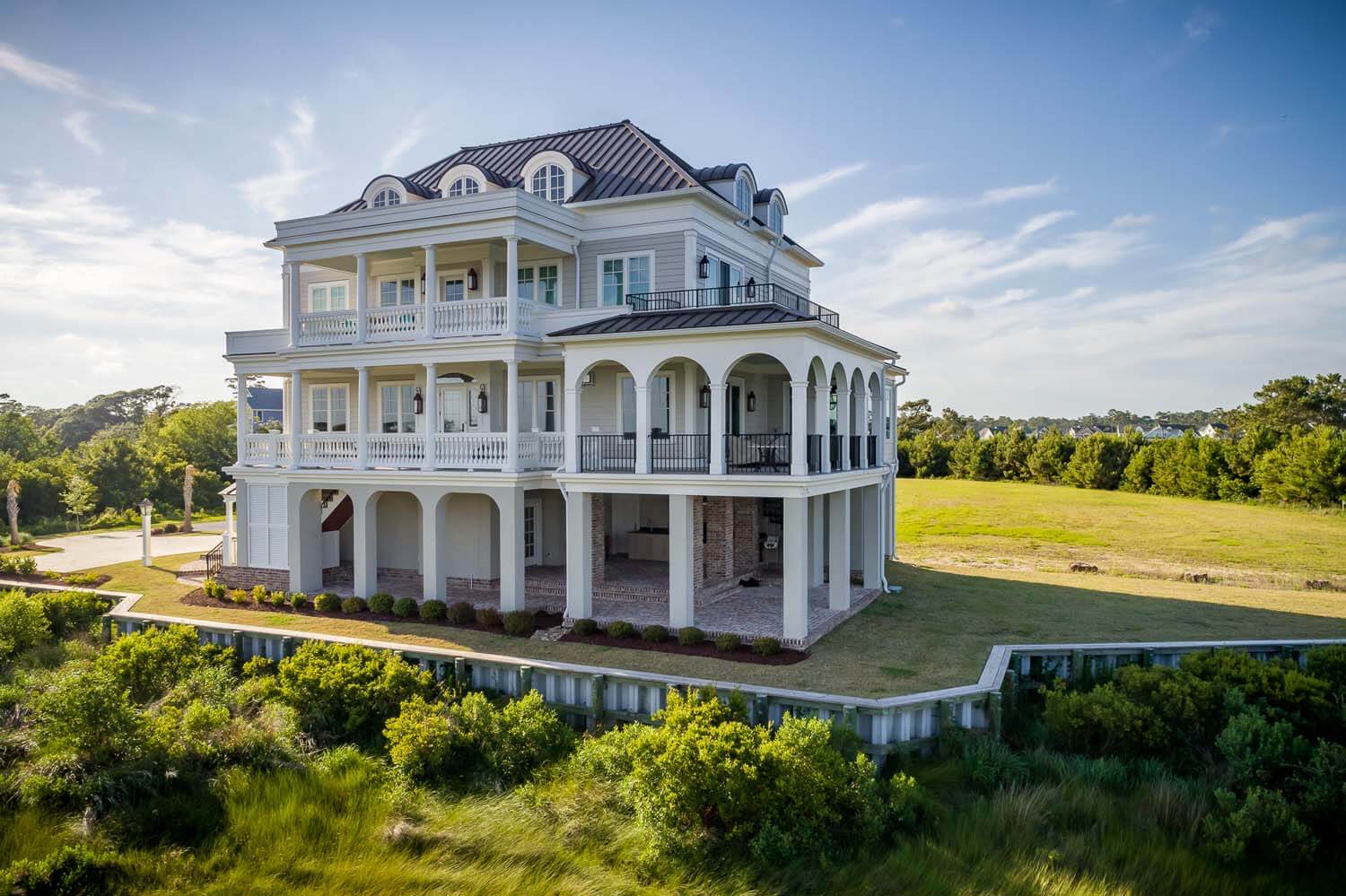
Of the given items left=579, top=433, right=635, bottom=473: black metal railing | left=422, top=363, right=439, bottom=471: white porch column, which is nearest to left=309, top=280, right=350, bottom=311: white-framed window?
left=422, top=363, right=439, bottom=471: white porch column

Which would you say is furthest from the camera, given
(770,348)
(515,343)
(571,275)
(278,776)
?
(571,275)

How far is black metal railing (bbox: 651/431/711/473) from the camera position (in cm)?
1627

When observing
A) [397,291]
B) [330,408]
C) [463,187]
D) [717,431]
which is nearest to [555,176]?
[463,187]

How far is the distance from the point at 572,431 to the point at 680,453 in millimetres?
2372

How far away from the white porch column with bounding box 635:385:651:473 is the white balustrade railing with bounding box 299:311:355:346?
28.1 feet

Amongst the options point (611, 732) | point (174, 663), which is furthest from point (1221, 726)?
point (174, 663)

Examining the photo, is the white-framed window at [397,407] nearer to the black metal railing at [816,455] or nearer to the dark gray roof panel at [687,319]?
the dark gray roof panel at [687,319]

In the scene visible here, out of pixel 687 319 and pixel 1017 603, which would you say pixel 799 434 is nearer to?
pixel 687 319

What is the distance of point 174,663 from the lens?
487 inches

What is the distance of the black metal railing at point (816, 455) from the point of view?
630 inches

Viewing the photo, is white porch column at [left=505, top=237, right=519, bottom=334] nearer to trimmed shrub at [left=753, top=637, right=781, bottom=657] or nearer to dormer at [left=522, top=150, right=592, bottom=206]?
dormer at [left=522, top=150, right=592, bottom=206]

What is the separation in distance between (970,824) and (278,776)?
8096 mm

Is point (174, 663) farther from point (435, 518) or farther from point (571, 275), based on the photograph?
point (571, 275)

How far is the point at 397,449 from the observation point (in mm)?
19125
